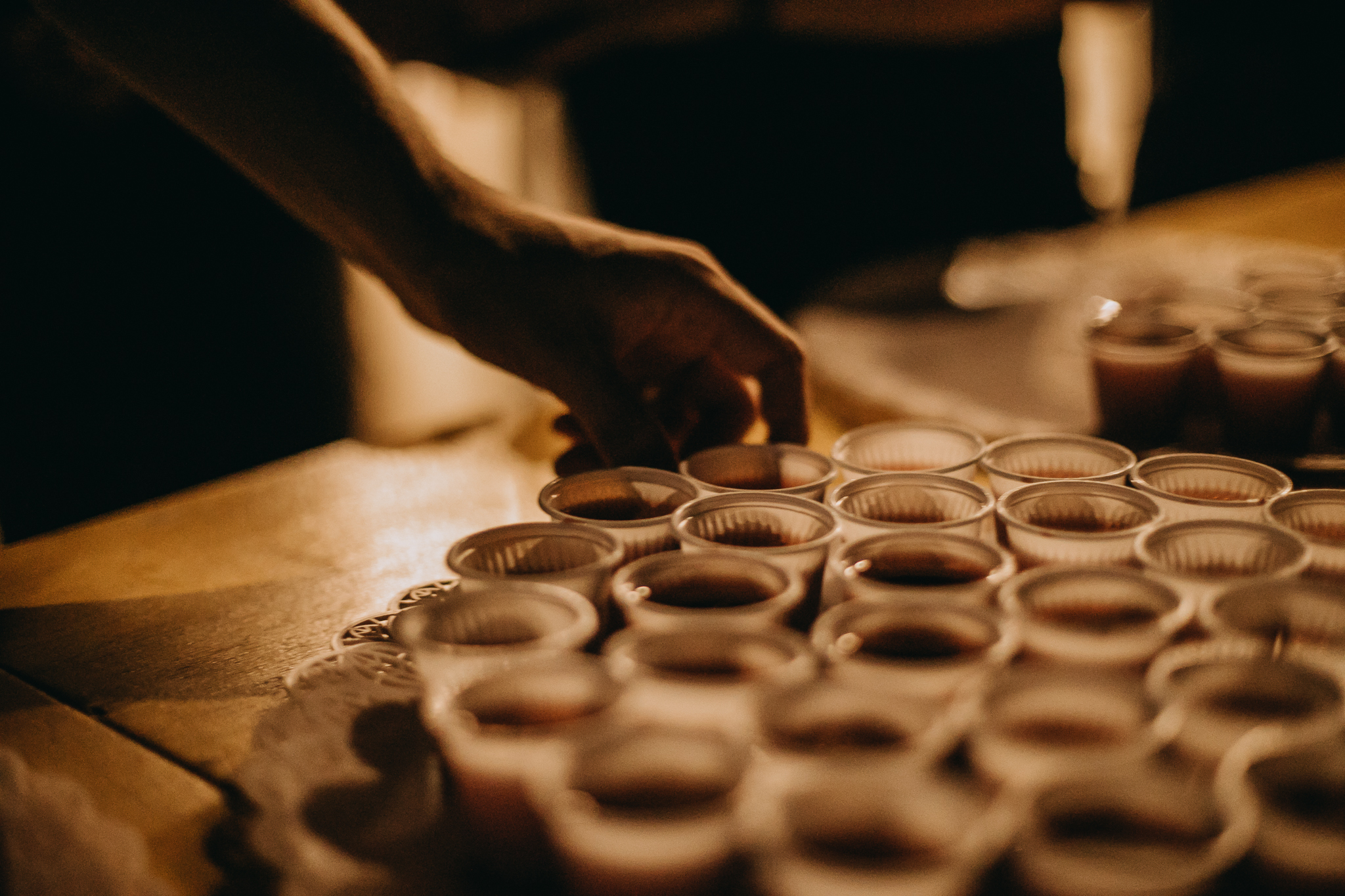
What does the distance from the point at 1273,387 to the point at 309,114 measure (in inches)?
52.7

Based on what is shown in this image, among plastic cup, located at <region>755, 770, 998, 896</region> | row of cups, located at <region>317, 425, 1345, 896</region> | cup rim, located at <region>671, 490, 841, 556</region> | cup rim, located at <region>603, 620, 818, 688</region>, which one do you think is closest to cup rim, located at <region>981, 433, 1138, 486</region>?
row of cups, located at <region>317, 425, 1345, 896</region>

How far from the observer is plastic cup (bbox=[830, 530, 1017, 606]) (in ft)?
3.24

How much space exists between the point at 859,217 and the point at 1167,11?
3044mm

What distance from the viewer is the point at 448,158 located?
4.33 ft

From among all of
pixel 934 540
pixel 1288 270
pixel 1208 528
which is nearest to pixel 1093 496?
pixel 1208 528

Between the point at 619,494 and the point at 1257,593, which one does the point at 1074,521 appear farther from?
the point at 619,494

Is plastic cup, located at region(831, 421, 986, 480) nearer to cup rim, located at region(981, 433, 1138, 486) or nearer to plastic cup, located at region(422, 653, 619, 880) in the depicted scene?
cup rim, located at region(981, 433, 1138, 486)

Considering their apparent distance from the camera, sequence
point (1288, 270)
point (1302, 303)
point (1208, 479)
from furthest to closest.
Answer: point (1288, 270) → point (1302, 303) → point (1208, 479)

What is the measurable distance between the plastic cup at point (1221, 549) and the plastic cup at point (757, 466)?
1.28ft

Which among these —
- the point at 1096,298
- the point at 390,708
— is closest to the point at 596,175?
the point at 1096,298

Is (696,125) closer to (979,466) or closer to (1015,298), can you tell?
(1015,298)

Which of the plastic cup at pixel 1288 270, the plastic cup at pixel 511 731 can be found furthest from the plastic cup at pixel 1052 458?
the plastic cup at pixel 1288 270

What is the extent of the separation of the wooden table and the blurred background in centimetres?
19

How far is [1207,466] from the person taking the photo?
1.22 meters
